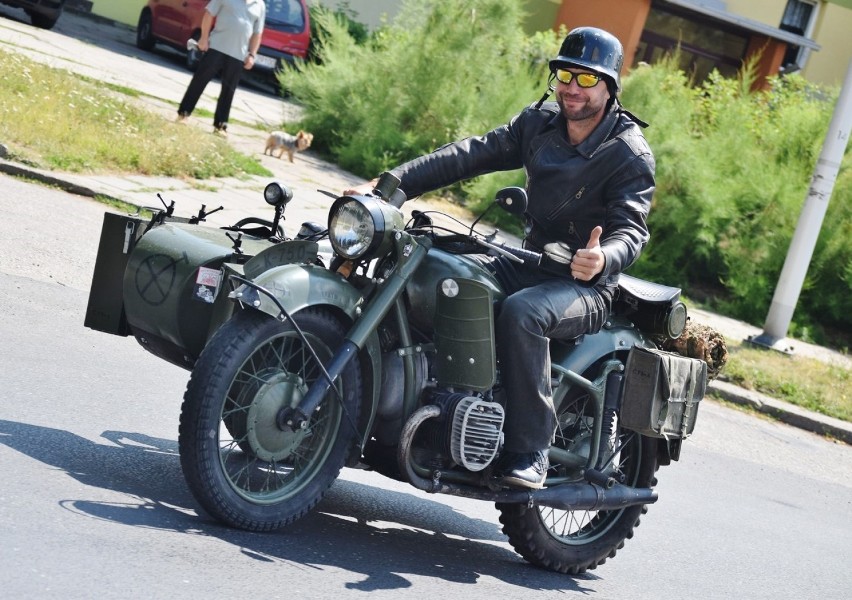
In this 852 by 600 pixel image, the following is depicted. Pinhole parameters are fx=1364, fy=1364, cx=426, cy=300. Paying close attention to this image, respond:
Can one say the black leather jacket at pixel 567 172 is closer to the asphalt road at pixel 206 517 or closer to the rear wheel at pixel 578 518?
the rear wheel at pixel 578 518

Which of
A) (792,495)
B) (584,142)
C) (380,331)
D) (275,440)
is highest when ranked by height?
(584,142)

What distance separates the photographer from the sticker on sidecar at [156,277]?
5133 mm

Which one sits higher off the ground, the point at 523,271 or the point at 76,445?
the point at 523,271

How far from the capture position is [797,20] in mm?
35719

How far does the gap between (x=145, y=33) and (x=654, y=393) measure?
20.7 m

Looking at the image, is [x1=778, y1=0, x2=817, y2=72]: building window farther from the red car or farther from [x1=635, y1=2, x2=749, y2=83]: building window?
the red car

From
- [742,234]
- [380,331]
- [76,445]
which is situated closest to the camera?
[380,331]

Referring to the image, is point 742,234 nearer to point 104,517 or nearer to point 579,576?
point 579,576

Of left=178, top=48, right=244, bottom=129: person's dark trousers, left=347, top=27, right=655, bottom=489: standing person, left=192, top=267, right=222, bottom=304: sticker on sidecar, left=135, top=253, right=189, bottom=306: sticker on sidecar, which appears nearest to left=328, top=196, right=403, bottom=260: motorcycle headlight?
left=347, top=27, right=655, bottom=489: standing person

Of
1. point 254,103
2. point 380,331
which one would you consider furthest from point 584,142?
point 254,103

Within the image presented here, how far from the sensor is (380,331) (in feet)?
16.3

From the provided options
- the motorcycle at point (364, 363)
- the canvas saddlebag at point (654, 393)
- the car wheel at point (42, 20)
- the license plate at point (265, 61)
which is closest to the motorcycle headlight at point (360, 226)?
the motorcycle at point (364, 363)

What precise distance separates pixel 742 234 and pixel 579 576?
33.1 ft

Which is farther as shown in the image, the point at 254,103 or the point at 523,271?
the point at 254,103
